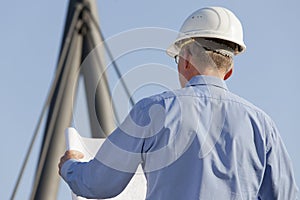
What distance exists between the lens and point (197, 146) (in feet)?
12.2

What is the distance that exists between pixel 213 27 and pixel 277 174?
760 mm

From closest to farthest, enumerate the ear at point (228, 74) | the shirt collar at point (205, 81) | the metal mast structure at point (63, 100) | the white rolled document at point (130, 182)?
the shirt collar at point (205, 81) → the ear at point (228, 74) → the white rolled document at point (130, 182) → the metal mast structure at point (63, 100)

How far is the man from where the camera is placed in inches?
145

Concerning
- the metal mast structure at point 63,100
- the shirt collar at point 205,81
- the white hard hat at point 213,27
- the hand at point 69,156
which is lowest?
the hand at point 69,156

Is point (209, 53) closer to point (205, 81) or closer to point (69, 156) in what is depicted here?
point (205, 81)

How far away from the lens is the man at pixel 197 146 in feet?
12.1

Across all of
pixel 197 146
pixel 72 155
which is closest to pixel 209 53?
pixel 197 146

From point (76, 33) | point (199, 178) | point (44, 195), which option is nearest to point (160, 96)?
point (199, 178)

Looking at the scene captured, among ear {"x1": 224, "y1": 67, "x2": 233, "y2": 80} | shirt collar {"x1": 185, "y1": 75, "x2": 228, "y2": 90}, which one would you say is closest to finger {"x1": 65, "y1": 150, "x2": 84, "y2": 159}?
shirt collar {"x1": 185, "y1": 75, "x2": 228, "y2": 90}

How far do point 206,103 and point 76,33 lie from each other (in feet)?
24.3

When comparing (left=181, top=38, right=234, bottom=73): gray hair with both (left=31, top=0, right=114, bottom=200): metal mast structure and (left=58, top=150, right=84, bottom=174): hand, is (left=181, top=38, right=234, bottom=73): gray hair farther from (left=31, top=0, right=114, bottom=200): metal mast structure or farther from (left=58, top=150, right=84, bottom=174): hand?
(left=31, top=0, right=114, bottom=200): metal mast structure

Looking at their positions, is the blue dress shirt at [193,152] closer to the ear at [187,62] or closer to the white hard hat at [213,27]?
the ear at [187,62]

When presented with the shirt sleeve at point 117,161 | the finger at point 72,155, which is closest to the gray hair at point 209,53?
the shirt sleeve at point 117,161

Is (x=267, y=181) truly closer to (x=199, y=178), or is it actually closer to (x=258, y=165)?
(x=258, y=165)
